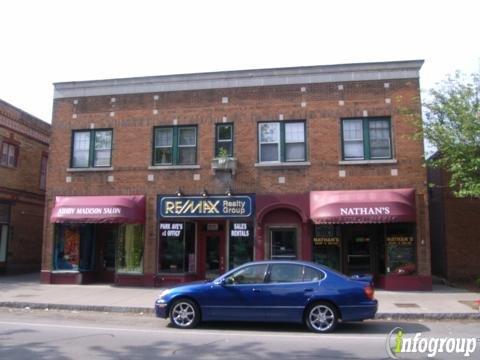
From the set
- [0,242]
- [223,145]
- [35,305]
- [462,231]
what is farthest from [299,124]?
[0,242]

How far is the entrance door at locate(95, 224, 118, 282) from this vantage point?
2089 centimetres

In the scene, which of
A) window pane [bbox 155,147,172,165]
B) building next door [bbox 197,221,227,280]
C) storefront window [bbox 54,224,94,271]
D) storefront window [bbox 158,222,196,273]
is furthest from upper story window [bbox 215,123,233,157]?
storefront window [bbox 54,224,94,271]

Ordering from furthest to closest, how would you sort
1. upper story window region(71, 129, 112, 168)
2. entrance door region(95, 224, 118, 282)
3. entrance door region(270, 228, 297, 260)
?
entrance door region(95, 224, 118, 282), upper story window region(71, 129, 112, 168), entrance door region(270, 228, 297, 260)

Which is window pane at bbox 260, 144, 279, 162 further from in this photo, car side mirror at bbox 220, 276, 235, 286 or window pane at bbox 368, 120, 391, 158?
car side mirror at bbox 220, 276, 235, 286

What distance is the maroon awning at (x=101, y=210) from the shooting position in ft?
62.1

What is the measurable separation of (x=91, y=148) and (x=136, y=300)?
25.6ft

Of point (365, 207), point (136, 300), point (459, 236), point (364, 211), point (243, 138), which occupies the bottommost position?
point (136, 300)

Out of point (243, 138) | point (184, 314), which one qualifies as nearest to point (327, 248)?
point (243, 138)

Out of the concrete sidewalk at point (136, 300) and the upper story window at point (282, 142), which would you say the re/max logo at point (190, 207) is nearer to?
the upper story window at point (282, 142)

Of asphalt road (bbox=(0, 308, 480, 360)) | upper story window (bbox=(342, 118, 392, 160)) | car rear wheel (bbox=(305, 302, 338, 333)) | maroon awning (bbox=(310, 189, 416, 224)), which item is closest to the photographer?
asphalt road (bbox=(0, 308, 480, 360))

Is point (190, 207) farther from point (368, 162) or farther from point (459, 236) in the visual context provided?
point (459, 236)

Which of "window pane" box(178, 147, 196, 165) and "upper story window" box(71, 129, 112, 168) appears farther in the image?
"upper story window" box(71, 129, 112, 168)

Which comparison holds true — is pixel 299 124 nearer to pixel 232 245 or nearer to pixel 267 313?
pixel 232 245

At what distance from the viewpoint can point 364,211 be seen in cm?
1727
